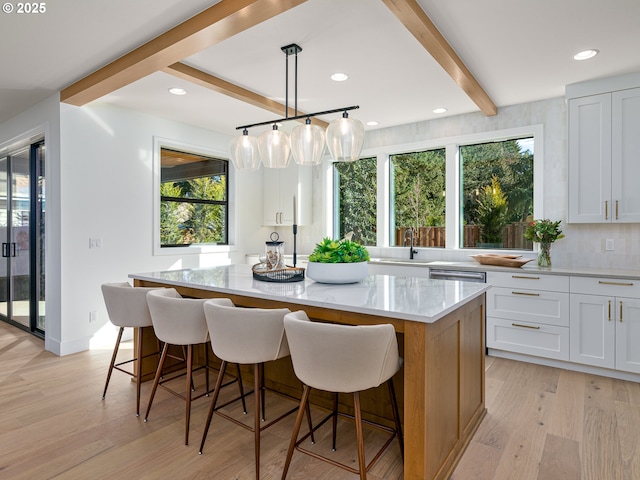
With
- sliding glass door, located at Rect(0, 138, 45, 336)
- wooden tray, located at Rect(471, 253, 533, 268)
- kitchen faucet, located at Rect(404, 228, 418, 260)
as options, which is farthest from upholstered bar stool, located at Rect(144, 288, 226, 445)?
kitchen faucet, located at Rect(404, 228, 418, 260)

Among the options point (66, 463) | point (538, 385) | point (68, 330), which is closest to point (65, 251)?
point (68, 330)

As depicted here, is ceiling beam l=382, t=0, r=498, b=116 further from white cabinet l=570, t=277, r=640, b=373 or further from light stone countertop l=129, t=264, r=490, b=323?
white cabinet l=570, t=277, r=640, b=373

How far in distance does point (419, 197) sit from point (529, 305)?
195 cm

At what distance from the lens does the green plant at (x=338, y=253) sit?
2505mm

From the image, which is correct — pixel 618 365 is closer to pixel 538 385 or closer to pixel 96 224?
pixel 538 385

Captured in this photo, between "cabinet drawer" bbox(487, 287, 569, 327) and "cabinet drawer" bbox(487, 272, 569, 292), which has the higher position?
"cabinet drawer" bbox(487, 272, 569, 292)

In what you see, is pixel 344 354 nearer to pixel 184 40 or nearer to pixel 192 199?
pixel 184 40

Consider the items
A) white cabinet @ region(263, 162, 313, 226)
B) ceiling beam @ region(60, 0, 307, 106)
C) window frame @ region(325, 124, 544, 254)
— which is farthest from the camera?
white cabinet @ region(263, 162, 313, 226)

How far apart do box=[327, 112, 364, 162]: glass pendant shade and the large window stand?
248 centimetres

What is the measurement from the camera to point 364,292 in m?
2.27

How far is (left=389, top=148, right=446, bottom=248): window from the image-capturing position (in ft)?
16.0

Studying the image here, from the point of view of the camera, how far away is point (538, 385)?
313cm

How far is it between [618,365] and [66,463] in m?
3.92

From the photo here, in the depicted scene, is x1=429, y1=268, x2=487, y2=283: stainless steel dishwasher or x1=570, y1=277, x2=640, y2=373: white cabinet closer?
x1=570, y1=277, x2=640, y2=373: white cabinet
